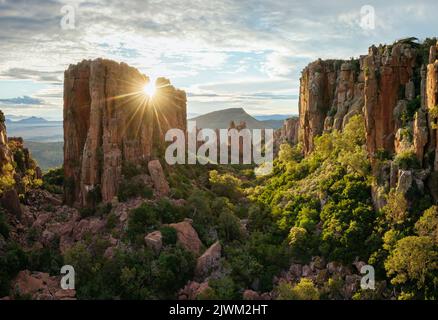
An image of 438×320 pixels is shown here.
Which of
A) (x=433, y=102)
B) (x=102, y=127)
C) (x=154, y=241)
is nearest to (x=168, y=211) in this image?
(x=154, y=241)

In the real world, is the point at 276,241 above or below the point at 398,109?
below

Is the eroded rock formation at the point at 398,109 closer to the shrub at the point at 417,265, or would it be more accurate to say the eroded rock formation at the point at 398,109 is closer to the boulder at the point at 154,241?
the shrub at the point at 417,265

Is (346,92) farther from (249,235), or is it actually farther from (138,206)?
(138,206)

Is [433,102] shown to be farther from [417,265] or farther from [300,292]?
[300,292]

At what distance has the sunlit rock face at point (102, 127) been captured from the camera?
65.6 m

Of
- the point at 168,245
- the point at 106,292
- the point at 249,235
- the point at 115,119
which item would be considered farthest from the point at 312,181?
the point at 106,292

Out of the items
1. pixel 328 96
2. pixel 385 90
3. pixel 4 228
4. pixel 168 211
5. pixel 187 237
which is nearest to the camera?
pixel 4 228

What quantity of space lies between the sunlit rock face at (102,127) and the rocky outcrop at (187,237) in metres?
12.1

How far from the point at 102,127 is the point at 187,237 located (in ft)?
71.1

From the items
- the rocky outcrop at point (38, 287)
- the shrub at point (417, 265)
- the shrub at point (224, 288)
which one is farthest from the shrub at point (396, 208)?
the rocky outcrop at point (38, 287)

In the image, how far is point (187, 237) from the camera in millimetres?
57906

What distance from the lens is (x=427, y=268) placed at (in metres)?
42.8

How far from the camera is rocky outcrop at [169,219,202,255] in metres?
56.4

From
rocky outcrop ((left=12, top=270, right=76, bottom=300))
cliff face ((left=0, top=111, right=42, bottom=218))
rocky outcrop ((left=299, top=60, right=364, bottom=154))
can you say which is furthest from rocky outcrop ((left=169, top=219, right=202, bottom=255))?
rocky outcrop ((left=299, top=60, right=364, bottom=154))
